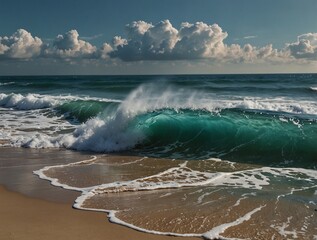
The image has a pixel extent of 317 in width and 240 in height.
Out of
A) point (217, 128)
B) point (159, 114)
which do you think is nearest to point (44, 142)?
point (159, 114)

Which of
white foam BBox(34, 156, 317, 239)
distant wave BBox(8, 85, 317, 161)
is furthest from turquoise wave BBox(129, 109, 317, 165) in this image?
white foam BBox(34, 156, 317, 239)

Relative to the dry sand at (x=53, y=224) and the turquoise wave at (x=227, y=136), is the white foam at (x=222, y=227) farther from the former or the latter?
the turquoise wave at (x=227, y=136)

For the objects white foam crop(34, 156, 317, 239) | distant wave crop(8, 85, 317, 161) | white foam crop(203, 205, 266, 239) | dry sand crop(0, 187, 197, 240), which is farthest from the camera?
distant wave crop(8, 85, 317, 161)

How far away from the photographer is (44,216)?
18.7 feet

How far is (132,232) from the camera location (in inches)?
204

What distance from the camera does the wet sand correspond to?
197 inches

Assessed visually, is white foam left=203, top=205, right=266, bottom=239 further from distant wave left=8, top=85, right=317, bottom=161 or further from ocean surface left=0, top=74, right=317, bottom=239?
distant wave left=8, top=85, right=317, bottom=161

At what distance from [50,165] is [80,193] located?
107 inches

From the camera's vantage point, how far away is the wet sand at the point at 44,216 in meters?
4.99

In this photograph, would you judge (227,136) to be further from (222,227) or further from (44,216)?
(44,216)

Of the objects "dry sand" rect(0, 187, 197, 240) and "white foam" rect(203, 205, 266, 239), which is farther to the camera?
"white foam" rect(203, 205, 266, 239)

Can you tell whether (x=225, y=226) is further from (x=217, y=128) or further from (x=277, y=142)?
(x=217, y=128)

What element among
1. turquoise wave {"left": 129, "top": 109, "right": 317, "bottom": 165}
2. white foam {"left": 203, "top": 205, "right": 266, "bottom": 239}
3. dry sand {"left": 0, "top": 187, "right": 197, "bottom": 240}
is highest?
turquoise wave {"left": 129, "top": 109, "right": 317, "bottom": 165}

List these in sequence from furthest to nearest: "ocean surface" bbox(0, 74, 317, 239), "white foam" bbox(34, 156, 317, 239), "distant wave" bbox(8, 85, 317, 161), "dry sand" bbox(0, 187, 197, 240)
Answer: "distant wave" bbox(8, 85, 317, 161) → "white foam" bbox(34, 156, 317, 239) → "ocean surface" bbox(0, 74, 317, 239) → "dry sand" bbox(0, 187, 197, 240)
